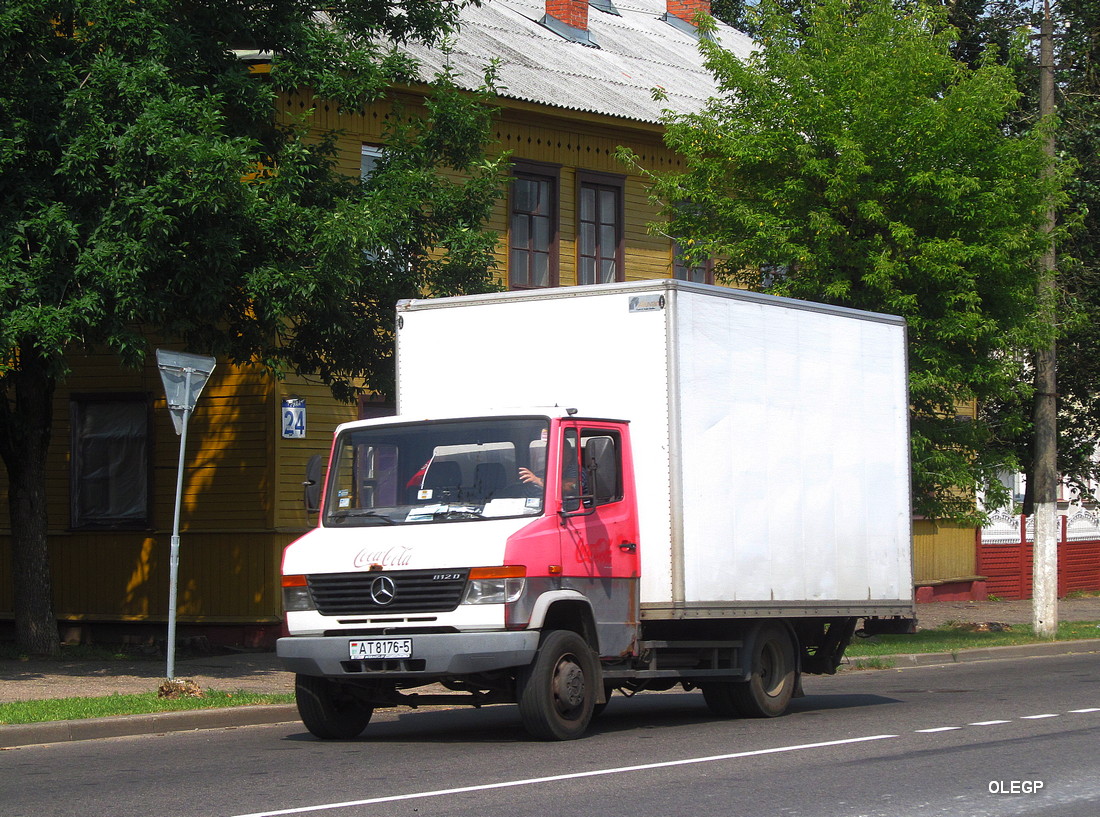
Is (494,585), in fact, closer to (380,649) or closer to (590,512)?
(380,649)

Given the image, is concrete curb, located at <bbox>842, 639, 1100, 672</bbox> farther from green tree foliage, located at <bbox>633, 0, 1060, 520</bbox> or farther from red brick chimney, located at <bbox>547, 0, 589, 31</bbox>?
red brick chimney, located at <bbox>547, 0, 589, 31</bbox>

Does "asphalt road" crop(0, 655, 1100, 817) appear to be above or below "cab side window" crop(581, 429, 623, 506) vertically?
below

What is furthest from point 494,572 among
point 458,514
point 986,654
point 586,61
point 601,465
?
point 586,61

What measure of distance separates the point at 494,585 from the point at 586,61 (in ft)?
68.2

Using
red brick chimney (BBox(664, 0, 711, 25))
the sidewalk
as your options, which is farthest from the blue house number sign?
red brick chimney (BBox(664, 0, 711, 25))

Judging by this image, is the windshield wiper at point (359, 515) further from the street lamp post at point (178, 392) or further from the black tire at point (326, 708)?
the street lamp post at point (178, 392)

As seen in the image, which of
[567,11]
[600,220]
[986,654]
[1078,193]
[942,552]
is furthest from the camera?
[942,552]

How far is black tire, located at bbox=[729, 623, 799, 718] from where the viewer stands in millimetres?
12898

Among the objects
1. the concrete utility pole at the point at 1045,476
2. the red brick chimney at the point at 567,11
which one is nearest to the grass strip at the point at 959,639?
the concrete utility pole at the point at 1045,476

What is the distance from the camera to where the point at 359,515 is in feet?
37.3

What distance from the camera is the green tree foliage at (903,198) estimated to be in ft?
65.3

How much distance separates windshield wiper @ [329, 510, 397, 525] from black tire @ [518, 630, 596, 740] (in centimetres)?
142

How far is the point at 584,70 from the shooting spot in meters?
28.8

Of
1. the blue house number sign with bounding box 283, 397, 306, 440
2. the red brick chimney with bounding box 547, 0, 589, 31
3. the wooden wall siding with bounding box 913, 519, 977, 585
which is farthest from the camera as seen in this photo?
the red brick chimney with bounding box 547, 0, 589, 31
